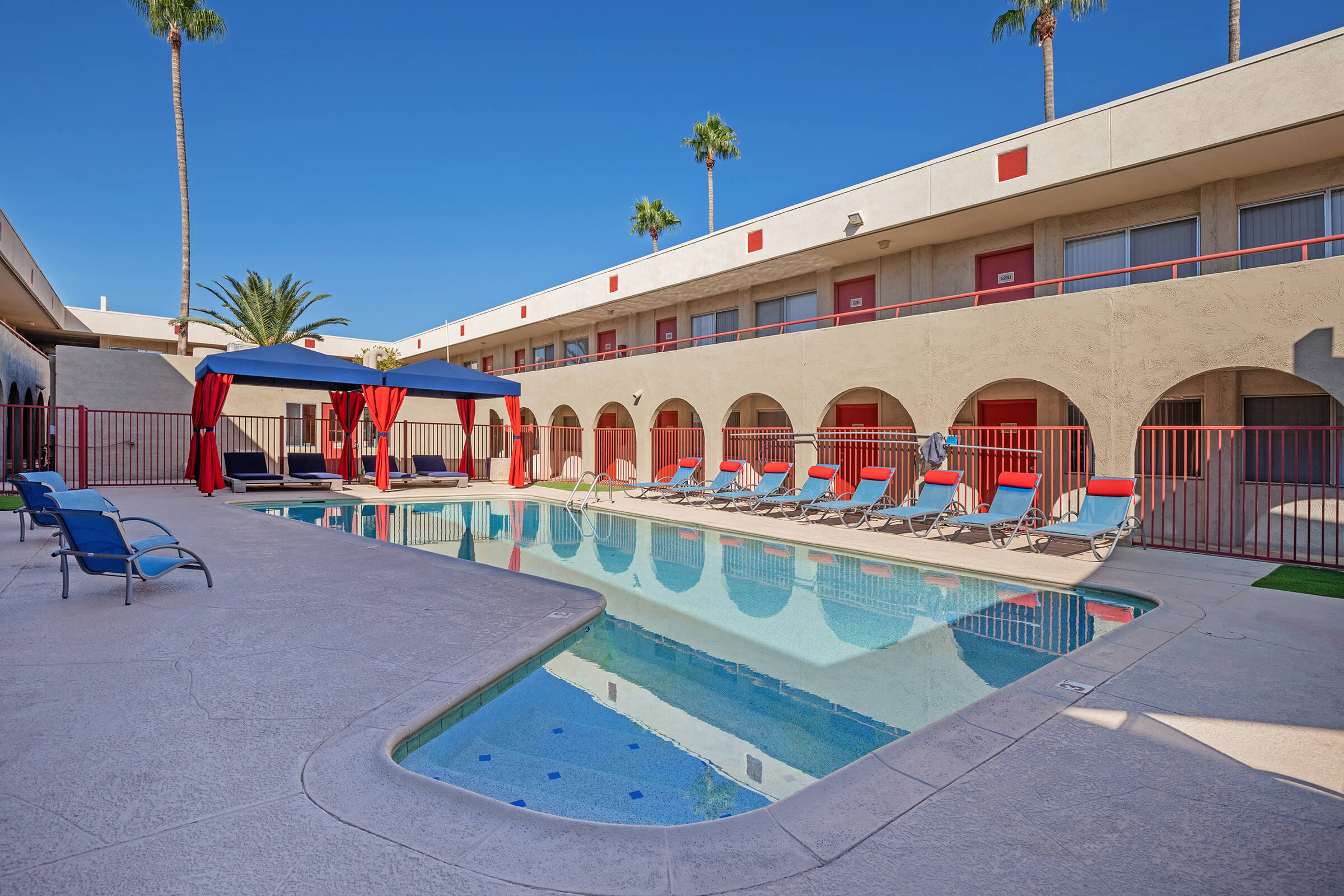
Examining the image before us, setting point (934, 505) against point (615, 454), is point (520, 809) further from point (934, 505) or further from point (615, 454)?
point (615, 454)

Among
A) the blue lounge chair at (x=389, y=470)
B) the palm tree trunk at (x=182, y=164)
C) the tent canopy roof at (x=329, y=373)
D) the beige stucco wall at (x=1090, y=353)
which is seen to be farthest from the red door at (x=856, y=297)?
the palm tree trunk at (x=182, y=164)

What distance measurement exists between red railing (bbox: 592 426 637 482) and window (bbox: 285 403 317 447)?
9.20m

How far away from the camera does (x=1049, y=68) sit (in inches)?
770

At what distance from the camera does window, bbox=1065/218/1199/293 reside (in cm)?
1103

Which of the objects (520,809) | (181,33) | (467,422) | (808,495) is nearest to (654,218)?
(467,422)

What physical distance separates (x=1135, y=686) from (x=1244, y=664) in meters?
1.00

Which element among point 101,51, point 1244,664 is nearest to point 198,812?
point 1244,664

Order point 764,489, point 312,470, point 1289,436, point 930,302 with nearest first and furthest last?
point 1289,436 → point 930,302 → point 764,489 → point 312,470

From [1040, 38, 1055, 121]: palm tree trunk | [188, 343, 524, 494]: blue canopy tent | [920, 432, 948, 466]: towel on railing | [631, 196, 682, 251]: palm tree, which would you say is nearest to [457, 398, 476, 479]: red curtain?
[188, 343, 524, 494]: blue canopy tent

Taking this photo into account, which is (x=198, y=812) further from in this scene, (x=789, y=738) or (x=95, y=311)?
(x=95, y=311)

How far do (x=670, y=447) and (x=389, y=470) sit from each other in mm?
7964

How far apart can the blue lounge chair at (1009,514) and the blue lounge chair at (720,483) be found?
542cm

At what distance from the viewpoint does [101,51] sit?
20.4m

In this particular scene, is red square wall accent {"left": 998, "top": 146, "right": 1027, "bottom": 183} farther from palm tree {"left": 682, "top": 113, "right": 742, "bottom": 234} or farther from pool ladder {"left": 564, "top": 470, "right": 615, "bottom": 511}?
palm tree {"left": 682, "top": 113, "right": 742, "bottom": 234}
